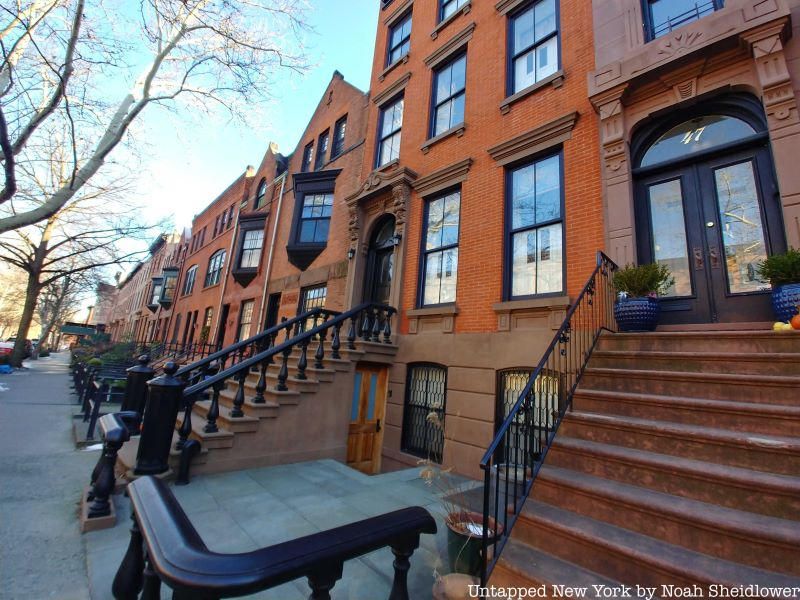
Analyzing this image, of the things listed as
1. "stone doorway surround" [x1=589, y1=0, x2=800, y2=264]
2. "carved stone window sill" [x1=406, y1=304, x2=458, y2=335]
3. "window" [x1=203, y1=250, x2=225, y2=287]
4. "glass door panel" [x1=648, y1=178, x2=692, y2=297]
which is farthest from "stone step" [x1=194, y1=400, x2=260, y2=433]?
"window" [x1=203, y1=250, x2=225, y2=287]

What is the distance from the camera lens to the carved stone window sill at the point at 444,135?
7.90m

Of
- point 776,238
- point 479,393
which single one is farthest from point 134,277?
point 776,238

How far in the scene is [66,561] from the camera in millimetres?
2938

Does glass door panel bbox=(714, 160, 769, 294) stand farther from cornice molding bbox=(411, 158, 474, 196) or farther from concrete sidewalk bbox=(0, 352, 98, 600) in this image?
concrete sidewalk bbox=(0, 352, 98, 600)

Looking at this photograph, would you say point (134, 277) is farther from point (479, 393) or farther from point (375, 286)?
point (479, 393)

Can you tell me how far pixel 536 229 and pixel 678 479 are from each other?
14.4ft

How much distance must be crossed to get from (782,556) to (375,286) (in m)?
8.14

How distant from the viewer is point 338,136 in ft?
42.4

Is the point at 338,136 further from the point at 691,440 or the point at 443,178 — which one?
the point at 691,440

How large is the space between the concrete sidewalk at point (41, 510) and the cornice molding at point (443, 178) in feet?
24.7

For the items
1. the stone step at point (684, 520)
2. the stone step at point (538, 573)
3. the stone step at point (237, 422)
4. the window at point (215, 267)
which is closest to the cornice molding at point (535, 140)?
the stone step at point (684, 520)

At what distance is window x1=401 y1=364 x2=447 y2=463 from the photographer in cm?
672

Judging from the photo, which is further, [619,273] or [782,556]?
[619,273]

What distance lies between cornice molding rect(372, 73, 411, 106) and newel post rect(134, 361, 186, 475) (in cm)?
911
